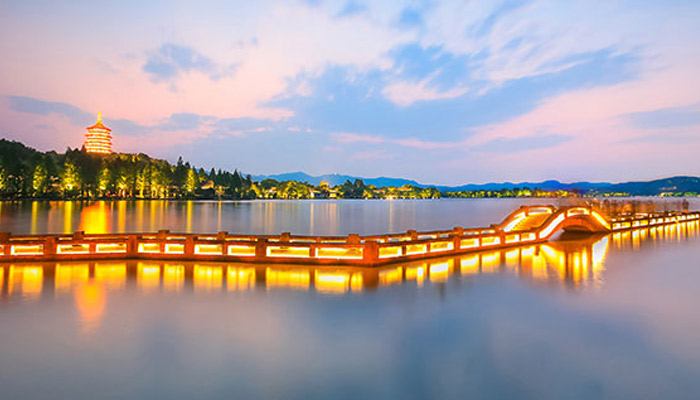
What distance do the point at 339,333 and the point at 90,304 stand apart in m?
7.68

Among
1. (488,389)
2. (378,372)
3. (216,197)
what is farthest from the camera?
(216,197)

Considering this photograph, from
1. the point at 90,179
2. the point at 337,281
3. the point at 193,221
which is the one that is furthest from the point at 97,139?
the point at 337,281

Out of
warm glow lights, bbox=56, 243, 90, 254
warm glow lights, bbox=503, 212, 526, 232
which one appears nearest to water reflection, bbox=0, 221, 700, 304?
warm glow lights, bbox=56, 243, 90, 254

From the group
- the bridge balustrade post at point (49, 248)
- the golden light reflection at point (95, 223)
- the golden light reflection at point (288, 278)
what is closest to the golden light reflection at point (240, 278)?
the golden light reflection at point (288, 278)

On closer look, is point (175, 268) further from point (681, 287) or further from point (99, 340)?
point (681, 287)

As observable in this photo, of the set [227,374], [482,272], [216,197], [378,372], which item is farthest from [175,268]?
[216,197]

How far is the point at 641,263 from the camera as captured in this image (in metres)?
20.2

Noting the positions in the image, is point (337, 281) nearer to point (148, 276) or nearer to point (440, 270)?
point (440, 270)

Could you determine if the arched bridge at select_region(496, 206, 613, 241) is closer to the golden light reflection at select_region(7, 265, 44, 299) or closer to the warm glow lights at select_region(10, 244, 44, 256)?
the golden light reflection at select_region(7, 265, 44, 299)

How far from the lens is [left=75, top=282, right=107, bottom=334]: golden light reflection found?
969 centimetres

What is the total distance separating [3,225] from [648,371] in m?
55.6

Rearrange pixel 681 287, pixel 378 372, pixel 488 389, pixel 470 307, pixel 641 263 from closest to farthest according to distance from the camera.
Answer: pixel 488 389
pixel 378 372
pixel 470 307
pixel 681 287
pixel 641 263

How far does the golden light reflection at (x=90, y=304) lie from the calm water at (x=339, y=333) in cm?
7

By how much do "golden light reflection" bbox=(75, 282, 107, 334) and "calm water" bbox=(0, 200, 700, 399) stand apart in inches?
2.9
